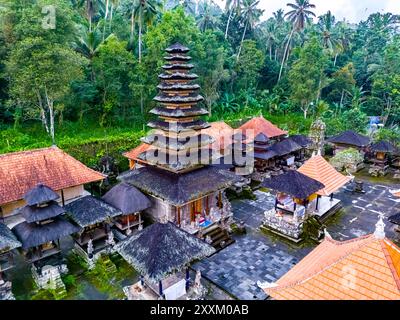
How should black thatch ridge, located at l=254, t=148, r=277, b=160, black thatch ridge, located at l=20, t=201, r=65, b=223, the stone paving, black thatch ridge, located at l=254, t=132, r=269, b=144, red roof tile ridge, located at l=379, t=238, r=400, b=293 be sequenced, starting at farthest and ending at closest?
black thatch ridge, located at l=254, t=132, r=269, b=144 < black thatch ridge, located at l=254, t=148, r=277, b=160 < the stone paving < black thatch ridge, located at l=20, t=201, r=65, b=223 < red roof tile ridge, located at l=379, t=238, r=400, b=293

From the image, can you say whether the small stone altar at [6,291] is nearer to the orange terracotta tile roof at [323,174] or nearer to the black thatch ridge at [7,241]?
the black thatch ridge at [7,241]

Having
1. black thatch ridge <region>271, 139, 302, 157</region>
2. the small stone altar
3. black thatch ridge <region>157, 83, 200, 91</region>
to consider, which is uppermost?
black thatch ridge <region>157, 83, 200, 91</region>

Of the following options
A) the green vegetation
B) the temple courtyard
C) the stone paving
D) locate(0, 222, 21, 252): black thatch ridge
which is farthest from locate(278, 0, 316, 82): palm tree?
locate(0, 222, 21, 252): black thatch ridge

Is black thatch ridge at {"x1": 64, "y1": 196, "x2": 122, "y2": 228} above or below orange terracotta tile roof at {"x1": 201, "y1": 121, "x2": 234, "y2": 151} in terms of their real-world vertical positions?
below

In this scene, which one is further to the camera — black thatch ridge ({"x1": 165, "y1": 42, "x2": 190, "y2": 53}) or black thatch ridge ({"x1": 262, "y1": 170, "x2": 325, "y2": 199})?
black thatch ridge ({"x1": 262, "y1": 170, "x2": 325, "y2": 199})

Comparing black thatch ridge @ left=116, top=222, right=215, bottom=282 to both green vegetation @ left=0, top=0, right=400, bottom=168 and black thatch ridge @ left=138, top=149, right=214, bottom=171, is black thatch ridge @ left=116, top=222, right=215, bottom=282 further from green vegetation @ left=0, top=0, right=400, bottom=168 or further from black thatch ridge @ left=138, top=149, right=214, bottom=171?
green vegetation @ left=0, top=0, right=400, bottom=168

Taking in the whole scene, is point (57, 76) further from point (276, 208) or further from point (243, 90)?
point (243, 90)

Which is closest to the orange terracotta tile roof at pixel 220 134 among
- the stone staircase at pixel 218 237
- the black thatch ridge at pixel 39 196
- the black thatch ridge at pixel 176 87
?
the black thatch ridge at pixel 176 87
